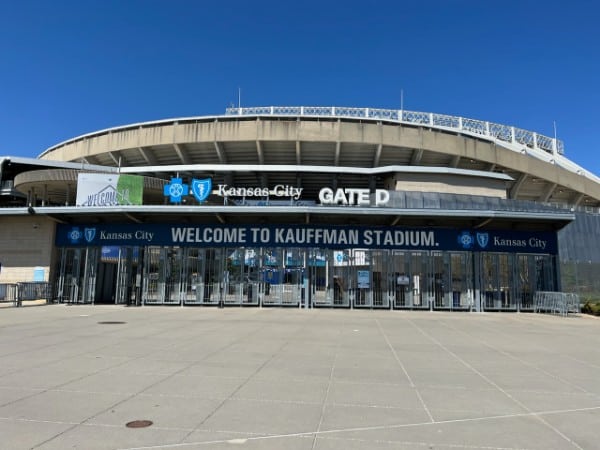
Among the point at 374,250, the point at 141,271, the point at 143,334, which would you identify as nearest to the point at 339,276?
the point at 374,250

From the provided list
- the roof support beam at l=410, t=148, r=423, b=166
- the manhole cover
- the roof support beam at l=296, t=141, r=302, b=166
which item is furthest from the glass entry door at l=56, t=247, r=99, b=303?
the roof support beam at l=410, t=148, r=423, b=166

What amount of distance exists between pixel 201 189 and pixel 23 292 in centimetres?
996

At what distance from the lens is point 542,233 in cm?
2245

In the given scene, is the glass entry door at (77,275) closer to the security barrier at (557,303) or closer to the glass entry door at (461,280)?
the glass entry door at (461,280)

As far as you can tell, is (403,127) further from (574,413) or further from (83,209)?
(574,413)

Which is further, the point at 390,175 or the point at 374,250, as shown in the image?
the point at 390,175

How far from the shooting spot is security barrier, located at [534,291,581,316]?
20.1 m

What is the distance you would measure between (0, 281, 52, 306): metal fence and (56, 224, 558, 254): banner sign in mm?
4930

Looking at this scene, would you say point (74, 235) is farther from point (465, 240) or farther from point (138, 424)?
point (138, 424)

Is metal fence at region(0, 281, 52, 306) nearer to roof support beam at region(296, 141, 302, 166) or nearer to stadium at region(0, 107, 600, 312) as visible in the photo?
stadium at region(0, 107, 600, 312)

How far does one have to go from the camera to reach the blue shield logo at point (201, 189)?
24.0 metres

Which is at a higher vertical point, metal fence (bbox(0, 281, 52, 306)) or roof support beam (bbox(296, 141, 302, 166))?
roof support beam (bbox(296, 141, 302, 166))

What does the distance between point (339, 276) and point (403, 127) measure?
77.0 feet

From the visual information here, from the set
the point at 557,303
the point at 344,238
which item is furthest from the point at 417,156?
the point at 557,303
